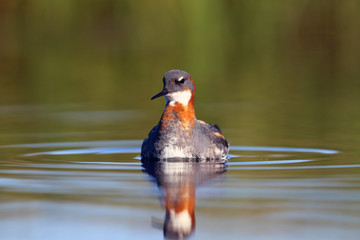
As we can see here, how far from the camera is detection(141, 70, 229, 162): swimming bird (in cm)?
891

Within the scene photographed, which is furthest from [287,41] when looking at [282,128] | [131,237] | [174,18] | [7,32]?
[131,237]

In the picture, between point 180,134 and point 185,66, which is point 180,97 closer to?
point 180,134

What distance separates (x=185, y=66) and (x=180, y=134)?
11.5 meters

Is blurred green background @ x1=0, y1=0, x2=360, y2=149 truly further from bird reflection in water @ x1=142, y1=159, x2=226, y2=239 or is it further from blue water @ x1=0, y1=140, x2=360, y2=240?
bird reflection in water @ x1=142, y1=159, x2=226, y2=239

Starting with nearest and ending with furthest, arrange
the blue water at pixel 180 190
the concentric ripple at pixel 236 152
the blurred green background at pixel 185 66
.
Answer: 1. the blue water at pixel 180 190
2. the concentric ripple at pixel 236 152
3. the blurred green background at pixel 185 66

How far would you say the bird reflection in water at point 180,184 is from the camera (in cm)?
555

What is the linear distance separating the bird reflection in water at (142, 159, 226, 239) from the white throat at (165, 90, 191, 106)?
74cm

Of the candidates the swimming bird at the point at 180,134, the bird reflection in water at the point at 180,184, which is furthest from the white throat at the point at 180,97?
the bird reflection in water at the point at 180,184

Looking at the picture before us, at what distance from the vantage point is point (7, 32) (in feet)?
96.3

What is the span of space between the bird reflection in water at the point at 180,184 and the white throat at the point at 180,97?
0.74 meters

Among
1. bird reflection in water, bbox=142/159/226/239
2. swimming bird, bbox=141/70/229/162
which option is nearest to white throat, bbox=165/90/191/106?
swimming bird, bbox=141/70/229/162

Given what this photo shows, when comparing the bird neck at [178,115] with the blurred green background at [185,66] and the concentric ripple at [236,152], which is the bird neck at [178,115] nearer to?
the concentric ripple at [236,152]

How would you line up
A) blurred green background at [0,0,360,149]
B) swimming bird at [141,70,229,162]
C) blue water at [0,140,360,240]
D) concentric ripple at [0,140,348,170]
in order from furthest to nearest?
1. blurred green background at [0,0,360,149]
2. swimming bird at [141,70,229,162]
3. concentric ripple at [0,140,348,170]
4. blue water at [0,140,360,240]

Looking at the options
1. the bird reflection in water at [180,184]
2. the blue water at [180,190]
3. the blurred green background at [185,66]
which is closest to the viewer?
the blue water at [180,190]
